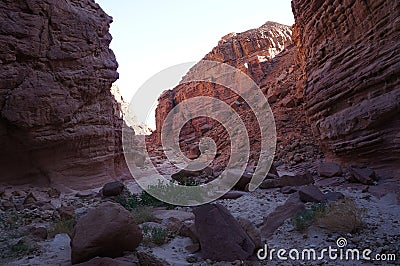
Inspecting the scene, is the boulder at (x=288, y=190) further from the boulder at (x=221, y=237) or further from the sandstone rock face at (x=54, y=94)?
the sandstone rock face at (x=54, y=94)

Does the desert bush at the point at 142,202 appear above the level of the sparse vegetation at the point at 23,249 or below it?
above

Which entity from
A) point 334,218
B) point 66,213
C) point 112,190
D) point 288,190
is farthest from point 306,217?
point 112,190

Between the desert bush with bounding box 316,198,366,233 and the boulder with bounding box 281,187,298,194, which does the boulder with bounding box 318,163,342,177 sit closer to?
the boulder with bounding box 281,187,298,194

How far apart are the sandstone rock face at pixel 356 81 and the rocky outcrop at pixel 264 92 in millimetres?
3711

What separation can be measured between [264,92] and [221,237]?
2009cm

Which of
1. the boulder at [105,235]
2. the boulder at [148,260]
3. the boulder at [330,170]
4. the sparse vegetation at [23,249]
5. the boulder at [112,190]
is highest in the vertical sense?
the boulder at [330,170]

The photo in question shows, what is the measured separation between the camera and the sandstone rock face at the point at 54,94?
9.94 meters

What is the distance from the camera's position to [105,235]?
13.7 feet

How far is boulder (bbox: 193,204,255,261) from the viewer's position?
4207 mm

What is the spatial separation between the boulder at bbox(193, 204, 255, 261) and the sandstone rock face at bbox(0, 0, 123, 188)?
25.8 ft

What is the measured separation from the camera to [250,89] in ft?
94.3

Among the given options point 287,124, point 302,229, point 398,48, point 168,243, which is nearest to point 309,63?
point 398,48

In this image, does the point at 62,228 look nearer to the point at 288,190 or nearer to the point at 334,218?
the point at 334,218

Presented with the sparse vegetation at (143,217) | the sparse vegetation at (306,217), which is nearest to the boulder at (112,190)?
the sparse vegetation at (143,217)
